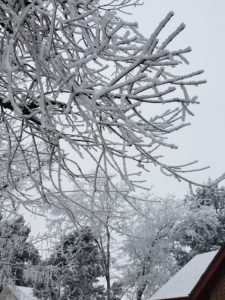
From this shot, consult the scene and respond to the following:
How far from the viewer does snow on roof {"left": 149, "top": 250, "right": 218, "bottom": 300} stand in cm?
1111

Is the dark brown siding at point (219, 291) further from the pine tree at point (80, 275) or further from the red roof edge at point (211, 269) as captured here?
the pine tree at point (80, 275)

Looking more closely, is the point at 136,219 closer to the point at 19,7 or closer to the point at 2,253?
the point at 2,253

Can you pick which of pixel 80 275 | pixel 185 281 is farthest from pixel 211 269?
pixel 80 275

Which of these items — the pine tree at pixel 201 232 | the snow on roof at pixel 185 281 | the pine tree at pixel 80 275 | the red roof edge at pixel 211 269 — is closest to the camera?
the red roof edge at pixel 211 269

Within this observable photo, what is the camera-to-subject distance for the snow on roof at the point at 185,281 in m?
11.1

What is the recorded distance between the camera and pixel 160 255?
26.1 m

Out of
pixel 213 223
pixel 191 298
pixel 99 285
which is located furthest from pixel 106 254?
pixel 191 298

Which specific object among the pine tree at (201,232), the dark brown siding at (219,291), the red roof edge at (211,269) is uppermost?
the pine tree at (201,232)

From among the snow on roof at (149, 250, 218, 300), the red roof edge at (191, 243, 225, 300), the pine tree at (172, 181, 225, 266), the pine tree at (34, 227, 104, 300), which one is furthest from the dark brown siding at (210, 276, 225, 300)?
the pine tree at (172, 181, 225, 266)

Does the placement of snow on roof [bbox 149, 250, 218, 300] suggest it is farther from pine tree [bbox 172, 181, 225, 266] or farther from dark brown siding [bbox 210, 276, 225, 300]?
pine tree [bbox 172, 181, 225, 266]

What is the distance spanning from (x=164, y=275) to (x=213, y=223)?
8.89 metres

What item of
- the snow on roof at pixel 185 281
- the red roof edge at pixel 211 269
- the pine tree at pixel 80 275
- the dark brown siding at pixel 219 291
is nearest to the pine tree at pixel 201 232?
the pine tree at pixel 80 275

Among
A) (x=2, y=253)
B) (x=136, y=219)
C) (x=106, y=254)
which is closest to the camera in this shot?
(x=2, y=253)

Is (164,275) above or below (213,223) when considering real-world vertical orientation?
below
